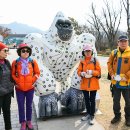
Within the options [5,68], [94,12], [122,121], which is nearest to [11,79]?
[5,68]

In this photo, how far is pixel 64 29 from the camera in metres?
4.54

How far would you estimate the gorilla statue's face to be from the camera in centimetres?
455

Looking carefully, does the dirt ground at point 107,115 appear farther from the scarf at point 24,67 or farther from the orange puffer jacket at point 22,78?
the scarf at point 24,67

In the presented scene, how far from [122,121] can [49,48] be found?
1749 mm

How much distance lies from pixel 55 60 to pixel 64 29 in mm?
559

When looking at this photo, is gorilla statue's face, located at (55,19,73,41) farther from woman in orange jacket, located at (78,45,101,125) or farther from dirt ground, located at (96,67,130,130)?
dirt ground, located at (96,67,130,130)

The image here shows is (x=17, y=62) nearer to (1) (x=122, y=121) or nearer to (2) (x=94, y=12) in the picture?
(1) (x=122, y=121)

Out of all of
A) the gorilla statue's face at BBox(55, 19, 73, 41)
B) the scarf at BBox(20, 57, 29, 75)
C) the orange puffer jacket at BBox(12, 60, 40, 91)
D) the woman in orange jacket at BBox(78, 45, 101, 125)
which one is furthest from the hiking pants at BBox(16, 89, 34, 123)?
the gorilla statue's face at BBox(55, 19, 73, 41)

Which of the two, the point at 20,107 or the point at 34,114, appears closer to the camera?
the point at 20,107

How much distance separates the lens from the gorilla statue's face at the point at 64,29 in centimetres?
455

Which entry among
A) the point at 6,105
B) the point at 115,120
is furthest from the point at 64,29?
the point at 115,120

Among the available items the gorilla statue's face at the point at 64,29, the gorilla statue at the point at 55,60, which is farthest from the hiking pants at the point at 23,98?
the gorilla statue's face at the point at 64,29

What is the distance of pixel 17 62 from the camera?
12.7 ft

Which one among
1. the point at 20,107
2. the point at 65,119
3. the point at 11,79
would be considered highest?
the point at 11,79
